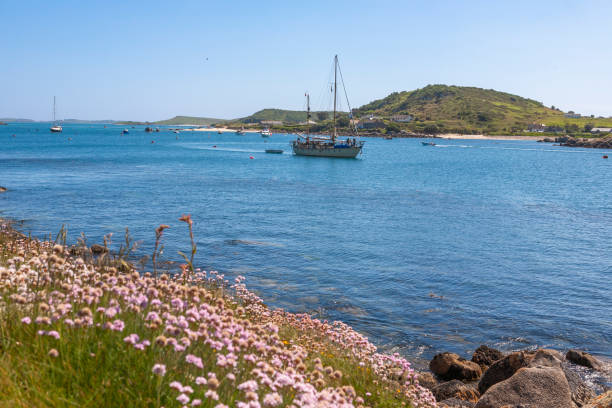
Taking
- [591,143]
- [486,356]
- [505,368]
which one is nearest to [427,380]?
[505,368]

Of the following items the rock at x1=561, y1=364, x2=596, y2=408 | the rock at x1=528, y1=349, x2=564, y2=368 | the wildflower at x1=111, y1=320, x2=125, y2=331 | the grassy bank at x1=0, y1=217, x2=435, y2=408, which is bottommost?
the rock at x1=561, y1=364, x2=596, y2=408

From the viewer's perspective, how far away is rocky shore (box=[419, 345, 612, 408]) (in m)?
9.03

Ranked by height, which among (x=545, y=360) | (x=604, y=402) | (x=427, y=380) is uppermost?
(x=604, y=402)

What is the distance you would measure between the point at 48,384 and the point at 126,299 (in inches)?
40.5

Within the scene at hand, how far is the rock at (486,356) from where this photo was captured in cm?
1295

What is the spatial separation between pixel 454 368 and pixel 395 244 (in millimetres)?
15281

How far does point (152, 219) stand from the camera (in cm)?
3178

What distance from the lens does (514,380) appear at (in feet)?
30.9

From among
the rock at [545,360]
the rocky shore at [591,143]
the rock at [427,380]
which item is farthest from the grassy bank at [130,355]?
the rocky shore at [591,143]

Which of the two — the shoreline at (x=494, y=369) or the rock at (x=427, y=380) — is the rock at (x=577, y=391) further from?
the rock at (x=427, y=380)

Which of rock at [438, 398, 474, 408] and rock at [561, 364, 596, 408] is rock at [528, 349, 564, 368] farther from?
rock at [438, 398, 474, 408]

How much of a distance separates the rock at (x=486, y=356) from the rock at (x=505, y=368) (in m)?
1.70

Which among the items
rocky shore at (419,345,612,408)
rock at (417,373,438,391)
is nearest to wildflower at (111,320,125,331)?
rocky shore at (419,345,612,408)

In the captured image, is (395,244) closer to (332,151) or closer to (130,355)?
(130,355)
